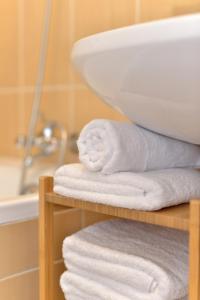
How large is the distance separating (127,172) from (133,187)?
4 centimetres

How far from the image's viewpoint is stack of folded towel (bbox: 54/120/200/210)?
2.36 feet

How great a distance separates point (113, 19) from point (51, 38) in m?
0.27

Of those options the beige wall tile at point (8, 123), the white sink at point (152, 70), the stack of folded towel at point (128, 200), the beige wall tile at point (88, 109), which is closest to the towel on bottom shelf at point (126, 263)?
the stack of folded towel at point (128, 200)

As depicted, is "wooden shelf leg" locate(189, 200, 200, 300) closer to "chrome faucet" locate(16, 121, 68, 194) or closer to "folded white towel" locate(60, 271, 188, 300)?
"folded white towel" locate(60, 271, 188, 300)

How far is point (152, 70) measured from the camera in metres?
0.58

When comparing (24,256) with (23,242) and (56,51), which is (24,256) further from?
(56,51)

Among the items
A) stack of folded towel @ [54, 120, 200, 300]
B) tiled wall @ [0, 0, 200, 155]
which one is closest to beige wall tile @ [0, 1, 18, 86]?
tiled wall @ [0, 0, 200, 155]

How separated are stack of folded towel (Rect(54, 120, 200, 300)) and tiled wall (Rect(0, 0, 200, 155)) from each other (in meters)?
0.55

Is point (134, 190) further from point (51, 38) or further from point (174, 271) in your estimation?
point (51, 38)

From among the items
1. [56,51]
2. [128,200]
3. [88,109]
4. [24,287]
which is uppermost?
[56,51]

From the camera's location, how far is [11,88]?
1709 mm

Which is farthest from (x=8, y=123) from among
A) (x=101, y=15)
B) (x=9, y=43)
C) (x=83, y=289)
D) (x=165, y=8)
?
(x=83, y=289)

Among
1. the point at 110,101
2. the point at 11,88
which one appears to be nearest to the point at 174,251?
the point at 110,101

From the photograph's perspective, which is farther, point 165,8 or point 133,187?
point 165,8
